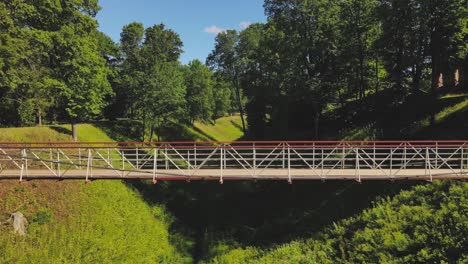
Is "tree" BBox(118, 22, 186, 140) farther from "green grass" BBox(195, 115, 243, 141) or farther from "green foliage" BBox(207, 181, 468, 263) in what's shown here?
"green foliage" BBox(207, 181, 468, 263)

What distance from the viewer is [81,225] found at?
2002 centimetres

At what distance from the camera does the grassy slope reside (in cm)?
1694

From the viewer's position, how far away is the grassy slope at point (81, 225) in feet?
55.6

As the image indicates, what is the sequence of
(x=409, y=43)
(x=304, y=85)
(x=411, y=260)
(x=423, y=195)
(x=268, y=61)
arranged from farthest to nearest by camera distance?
(x=268, y=61) < (x=304, y=85) < (x=409, y=43) < (x=423, y=195) < (x=411, y=260)

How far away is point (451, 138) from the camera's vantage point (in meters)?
23.9

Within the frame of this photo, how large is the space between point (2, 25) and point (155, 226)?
677 inches

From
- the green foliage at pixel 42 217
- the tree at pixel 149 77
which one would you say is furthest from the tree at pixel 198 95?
the green foliage at pixel 42 217

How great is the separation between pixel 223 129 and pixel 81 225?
56.8 m

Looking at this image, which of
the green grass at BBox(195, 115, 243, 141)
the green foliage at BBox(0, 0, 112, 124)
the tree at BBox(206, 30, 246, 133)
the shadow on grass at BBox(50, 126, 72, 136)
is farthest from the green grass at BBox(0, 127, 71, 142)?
the green grass at BBox(195, 115, 243, 141)

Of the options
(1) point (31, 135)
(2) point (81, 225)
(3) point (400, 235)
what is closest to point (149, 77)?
(1) point (31, 135)

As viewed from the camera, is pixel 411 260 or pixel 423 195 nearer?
pixel 411 260

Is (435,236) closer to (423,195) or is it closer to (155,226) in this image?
(423,195)

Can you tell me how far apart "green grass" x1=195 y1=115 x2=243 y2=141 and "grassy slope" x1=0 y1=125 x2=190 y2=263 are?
133 ft

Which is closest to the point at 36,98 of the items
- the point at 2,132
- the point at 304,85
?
the point at 2,132
